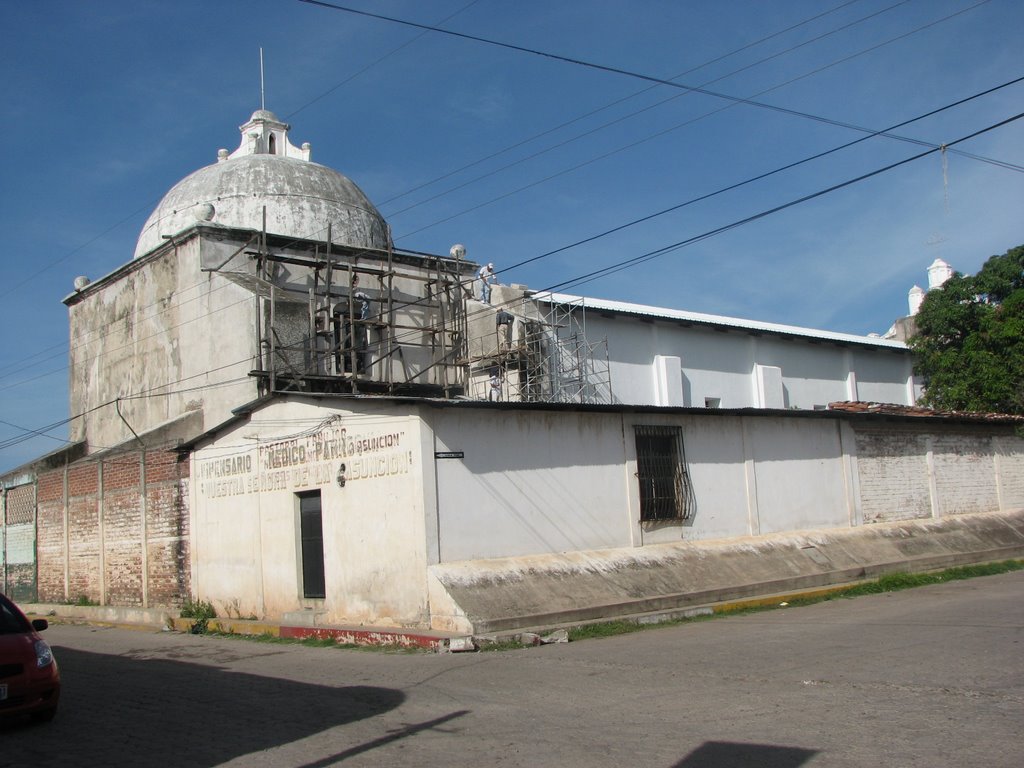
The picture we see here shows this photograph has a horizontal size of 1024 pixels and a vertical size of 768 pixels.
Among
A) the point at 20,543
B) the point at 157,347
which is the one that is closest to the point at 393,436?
the point at 157,347

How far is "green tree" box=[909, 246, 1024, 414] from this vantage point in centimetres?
2914

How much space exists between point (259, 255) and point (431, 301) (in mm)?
5081

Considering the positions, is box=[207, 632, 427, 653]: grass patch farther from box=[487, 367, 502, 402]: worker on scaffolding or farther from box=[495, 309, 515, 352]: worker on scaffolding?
box=[495, 309, 515, 352]: worker on scaffolding

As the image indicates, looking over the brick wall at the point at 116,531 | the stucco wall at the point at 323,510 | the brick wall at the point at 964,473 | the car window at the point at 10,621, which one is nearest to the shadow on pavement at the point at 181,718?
the car window at the point at 10,621

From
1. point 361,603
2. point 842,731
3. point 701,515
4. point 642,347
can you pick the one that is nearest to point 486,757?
point 842,731

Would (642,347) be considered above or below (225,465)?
above

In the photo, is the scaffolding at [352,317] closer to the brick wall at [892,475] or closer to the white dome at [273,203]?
the white dome at [273,203]

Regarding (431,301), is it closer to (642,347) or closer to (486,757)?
(642,347)

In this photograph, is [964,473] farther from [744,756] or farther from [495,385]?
[744,756]

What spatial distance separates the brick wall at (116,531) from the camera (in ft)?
63.9

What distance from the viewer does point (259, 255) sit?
22.7 meters

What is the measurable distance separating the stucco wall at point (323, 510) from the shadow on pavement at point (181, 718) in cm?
297

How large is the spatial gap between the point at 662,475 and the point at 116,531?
12275 millimetres

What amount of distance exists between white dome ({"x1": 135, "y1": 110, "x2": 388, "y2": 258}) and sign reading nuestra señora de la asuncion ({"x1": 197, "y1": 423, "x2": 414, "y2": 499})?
8743 mm
